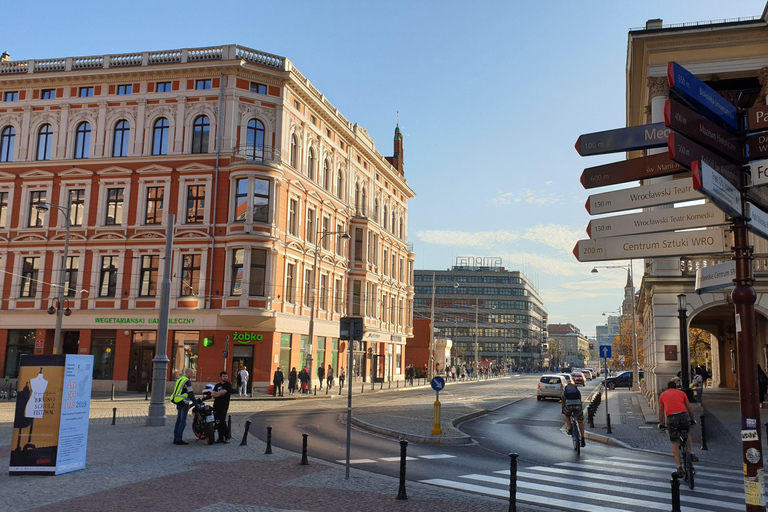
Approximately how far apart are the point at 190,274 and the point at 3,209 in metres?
14.6

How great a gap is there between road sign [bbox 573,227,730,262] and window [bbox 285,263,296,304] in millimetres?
35212

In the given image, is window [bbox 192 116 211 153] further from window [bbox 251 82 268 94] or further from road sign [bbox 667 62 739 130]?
road sign [bbox 667 62 739 130]

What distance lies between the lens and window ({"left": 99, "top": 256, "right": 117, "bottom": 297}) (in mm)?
40781

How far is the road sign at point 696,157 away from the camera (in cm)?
600

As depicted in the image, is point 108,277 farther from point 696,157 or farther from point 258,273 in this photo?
point 696,157

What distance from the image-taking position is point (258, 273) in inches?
1548

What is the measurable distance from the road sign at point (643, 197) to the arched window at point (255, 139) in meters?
35.1

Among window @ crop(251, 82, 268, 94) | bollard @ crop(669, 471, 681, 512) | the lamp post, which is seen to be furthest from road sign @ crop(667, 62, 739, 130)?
window @ crop(251, 82, 268, 94)

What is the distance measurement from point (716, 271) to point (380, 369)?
54905 millimetres

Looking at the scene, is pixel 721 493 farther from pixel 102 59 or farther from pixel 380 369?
pixel 380 369

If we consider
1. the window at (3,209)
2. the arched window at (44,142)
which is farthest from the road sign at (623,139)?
the window at (3,209)

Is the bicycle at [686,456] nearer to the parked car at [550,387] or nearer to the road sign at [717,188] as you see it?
the road sign at [717,188]

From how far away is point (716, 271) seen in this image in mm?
7090

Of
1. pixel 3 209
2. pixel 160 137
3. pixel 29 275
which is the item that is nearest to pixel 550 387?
pixel 160 137
